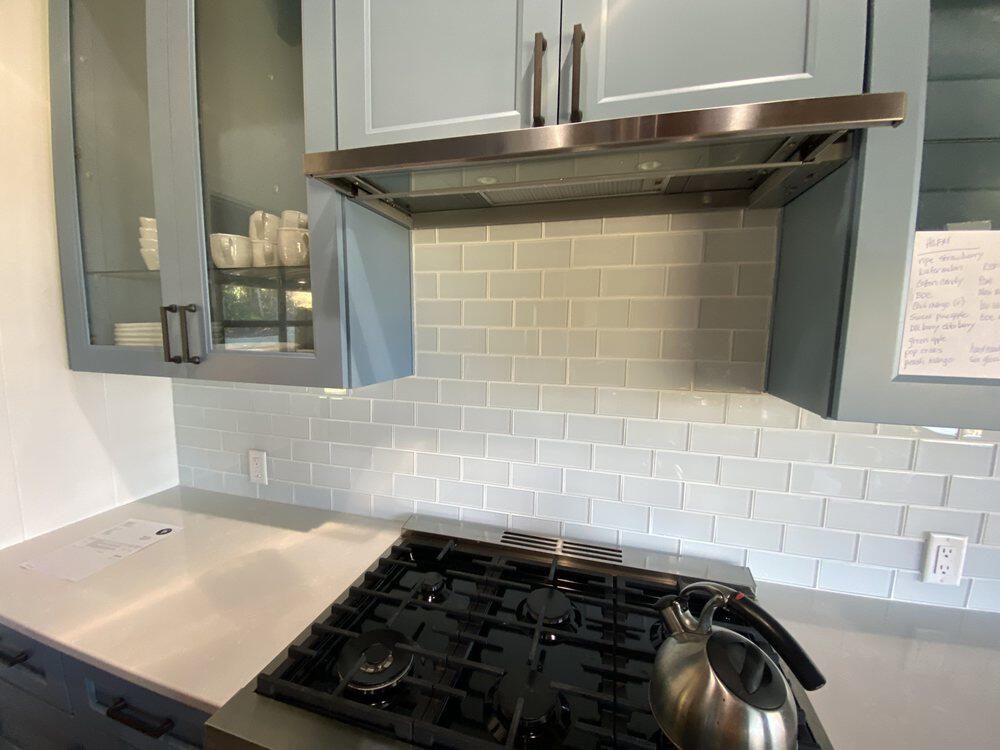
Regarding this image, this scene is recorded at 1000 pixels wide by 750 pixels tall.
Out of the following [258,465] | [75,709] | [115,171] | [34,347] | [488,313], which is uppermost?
[115,171]

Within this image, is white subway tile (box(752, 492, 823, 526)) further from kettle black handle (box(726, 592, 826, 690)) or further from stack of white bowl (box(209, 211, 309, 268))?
stack of white bowl (box(209, 211, 309, 268))

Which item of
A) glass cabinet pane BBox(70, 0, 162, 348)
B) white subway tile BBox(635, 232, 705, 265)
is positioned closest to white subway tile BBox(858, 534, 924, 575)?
white subway tile BBox(635, 232, 705, 265)

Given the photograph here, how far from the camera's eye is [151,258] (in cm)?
101

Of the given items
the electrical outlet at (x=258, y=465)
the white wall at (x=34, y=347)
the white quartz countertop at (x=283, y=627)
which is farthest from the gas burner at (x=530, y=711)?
the white wall at (x=34, y=347)

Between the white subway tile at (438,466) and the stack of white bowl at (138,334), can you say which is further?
the white subway tile at (438,466)

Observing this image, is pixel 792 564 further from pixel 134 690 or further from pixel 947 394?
pixel 134 690

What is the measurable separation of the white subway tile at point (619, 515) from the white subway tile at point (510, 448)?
217 mm

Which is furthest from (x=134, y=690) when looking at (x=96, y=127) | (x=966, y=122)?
(x=966, y=122)

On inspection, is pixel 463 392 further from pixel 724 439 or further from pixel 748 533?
pixel 748 533

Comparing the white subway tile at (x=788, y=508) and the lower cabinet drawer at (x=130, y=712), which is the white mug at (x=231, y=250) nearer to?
the lower cabinet drawer at (x=130, y=712)

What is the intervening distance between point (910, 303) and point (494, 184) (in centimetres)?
73

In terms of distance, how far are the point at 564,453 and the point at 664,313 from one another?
0.44 metres

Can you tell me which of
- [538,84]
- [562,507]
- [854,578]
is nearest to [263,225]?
[538,84]

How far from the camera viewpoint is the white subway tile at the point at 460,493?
1.13 metres
